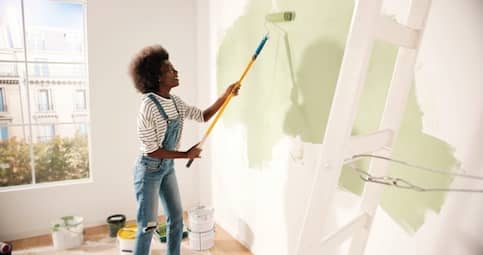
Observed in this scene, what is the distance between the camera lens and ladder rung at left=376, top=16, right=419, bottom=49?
0.85m

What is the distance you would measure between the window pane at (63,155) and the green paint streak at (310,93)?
6.50 feet

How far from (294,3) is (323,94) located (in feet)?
1.76

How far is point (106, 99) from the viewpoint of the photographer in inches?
108

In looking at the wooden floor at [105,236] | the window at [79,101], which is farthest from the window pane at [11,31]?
the wooden floor at [105,236]

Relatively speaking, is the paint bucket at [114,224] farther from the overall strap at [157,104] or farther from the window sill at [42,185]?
the overall strap at [157,104]

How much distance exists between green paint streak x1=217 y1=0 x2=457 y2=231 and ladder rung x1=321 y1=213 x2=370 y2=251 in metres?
0.34

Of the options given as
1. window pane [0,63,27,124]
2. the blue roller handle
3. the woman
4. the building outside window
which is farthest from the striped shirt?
the building outside window

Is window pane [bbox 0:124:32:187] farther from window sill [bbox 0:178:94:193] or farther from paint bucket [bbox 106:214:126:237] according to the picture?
A: paint bucket [bbox 106:214:126:237]

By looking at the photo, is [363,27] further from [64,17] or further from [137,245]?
[64,17]

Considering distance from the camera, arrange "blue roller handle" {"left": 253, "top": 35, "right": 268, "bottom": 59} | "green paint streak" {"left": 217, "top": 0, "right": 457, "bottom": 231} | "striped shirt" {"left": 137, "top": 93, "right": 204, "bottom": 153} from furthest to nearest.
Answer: "blue roller handle" {"left": 253, "top": 35, "right": 268, "bottom": 59}, "striped shirt" {"left": 137, "top": 93, "right": 204, "bottom": 153}, "green paint streak" {"left": 217, "top": 0, "right": 457, "bottom": 231}

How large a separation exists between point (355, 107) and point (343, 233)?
0.42m

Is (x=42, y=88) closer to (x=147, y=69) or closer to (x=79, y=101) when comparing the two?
(x=79, y=101)

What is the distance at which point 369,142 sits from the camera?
0.97 meters

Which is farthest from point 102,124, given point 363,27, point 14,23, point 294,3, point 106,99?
point 363,27
